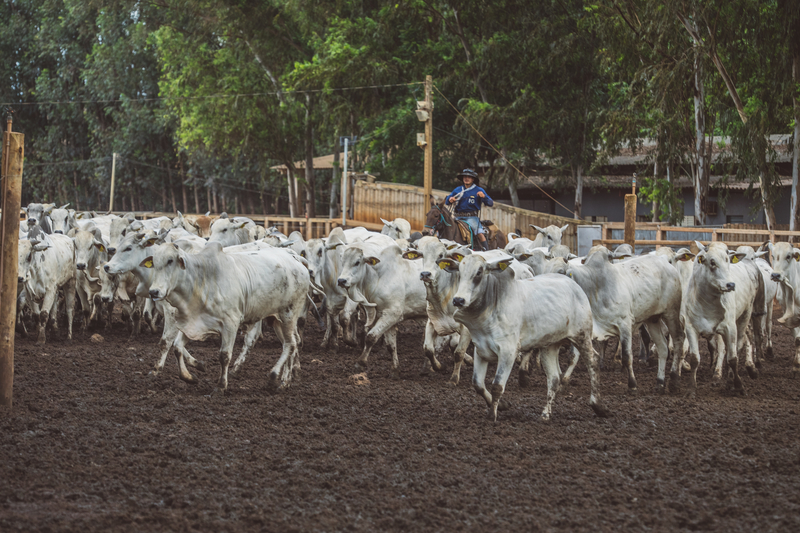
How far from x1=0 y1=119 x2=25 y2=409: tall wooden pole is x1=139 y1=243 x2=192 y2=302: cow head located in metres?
1.31

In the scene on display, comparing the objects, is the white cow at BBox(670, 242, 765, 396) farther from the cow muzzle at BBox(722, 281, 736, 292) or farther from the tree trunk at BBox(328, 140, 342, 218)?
the tree trunk at BBox(328, 140, 342, 218)

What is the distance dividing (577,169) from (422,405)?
22116 mm

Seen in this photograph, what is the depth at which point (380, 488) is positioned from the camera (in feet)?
19.6

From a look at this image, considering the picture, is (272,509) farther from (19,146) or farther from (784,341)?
(784,341)

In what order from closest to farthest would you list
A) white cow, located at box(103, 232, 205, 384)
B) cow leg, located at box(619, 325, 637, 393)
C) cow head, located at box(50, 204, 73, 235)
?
white cow, located at box(103, 232, 205, 384) < cow leg, located at box(619, 325, 637, 393) < cow head, located at box(50, 204, 73, 235)

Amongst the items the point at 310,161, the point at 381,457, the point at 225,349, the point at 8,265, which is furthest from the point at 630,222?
the point at 310,161

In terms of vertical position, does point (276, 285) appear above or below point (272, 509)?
above

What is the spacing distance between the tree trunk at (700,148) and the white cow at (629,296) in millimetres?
15086

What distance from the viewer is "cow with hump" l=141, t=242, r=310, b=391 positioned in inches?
350

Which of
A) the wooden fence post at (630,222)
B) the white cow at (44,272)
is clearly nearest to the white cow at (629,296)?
the wooden fence post at (630,222)

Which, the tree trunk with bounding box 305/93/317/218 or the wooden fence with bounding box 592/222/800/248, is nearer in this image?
the wooden fence with bounding box 592/222/800/248

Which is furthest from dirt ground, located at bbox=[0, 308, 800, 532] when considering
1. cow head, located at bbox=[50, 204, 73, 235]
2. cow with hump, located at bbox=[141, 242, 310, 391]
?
cow head, located at bbox=[50, 204, 73, 235]

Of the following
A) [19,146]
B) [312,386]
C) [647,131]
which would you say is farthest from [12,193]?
[647,131]

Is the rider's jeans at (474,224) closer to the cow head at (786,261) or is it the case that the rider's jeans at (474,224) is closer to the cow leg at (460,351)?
the cow head at (786,261)
